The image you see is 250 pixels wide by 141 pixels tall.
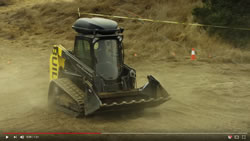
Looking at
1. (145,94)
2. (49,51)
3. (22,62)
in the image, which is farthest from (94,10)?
(145,94)

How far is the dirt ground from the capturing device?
800 cm

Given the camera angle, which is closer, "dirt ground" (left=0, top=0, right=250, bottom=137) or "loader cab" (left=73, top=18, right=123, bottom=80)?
"dirt ground" (left=0, top=0, right=250, bottom=137)

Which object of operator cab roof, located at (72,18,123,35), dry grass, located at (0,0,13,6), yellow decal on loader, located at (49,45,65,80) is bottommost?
yellow decal on loader, located at (49,45,65,80)

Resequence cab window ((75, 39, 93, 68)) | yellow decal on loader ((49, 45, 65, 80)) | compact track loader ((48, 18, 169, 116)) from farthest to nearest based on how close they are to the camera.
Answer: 1. yellow decal on loader ((49, 45, 65, 80))
2. cab window ((75, 39, 93, 68))
3. compact track loader ((48, 18, 169, 116))

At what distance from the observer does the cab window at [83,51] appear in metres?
8.77

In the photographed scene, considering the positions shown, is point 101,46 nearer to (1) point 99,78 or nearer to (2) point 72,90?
(1) point 99,78

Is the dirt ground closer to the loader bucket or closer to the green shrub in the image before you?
the loader bucket

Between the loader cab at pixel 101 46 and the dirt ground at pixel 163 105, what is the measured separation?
1219 millimetres

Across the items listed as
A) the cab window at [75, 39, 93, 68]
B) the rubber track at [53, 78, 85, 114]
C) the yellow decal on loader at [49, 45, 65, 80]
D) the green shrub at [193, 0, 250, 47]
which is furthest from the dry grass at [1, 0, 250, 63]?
the rubber track at [53, 78, 85, 114]

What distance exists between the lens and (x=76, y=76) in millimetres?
8703

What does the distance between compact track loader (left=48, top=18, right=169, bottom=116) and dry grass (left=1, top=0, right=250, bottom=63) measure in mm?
7740

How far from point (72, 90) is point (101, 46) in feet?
4.47

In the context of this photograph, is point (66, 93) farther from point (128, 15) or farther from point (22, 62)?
point (128, 15)

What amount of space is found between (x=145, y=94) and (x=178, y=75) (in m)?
5.45
